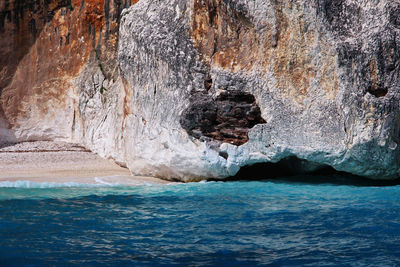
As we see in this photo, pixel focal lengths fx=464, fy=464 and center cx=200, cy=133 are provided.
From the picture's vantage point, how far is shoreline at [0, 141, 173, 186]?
744 centimetres

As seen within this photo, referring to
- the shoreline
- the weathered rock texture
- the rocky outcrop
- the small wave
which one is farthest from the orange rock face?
the small wave

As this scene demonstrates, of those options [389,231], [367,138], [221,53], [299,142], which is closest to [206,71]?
[221,53]

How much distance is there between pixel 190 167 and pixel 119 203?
2.10 m

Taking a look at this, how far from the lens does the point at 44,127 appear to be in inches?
447

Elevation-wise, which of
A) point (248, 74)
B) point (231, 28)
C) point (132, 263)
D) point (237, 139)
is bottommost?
point (132, 263)

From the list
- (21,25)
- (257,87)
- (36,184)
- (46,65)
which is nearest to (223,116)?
(257,87)

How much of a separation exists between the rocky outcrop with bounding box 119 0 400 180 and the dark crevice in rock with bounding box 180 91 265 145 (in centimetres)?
2

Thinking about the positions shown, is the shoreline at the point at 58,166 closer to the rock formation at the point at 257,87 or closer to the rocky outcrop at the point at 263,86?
the rock formation at the point at 257,87

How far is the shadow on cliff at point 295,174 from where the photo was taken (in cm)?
721

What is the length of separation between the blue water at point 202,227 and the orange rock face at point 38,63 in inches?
206

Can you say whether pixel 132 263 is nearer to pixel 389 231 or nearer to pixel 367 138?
pixel 389 231

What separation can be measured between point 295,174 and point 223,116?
1.69 m

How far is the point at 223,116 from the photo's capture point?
7.27 m

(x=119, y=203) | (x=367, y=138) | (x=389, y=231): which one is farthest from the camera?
(x=367, y=138)
